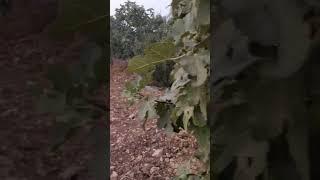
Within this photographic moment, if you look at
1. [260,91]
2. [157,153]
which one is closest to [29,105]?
[260,91]

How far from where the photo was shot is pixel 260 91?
535 millimetres

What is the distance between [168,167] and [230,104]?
3.61 meters

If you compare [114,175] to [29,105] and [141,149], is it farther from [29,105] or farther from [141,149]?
[29,105]

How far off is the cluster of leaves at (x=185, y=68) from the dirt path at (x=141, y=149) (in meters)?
2.11

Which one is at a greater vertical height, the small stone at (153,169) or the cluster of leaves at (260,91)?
the cluster of leaves at (260,91)

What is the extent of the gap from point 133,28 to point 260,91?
5.06m

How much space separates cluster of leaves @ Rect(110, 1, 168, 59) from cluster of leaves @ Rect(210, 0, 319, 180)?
4517mm

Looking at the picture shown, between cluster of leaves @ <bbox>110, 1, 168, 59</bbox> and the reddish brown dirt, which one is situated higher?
cluster of leaves @ <bbox>110, 1, 168, 59</bbox>

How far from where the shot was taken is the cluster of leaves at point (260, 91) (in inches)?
20.2

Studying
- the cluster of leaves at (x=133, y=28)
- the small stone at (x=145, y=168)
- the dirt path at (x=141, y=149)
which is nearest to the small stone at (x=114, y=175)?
the dirt path at (x=141, y=149)

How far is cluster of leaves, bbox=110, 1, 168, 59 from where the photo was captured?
17.0 feet

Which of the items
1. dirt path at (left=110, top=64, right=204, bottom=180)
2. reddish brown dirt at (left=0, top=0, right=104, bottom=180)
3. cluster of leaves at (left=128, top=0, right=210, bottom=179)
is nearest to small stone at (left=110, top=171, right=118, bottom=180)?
dirt path at (left=110, top=64, right=204, bottom=180)

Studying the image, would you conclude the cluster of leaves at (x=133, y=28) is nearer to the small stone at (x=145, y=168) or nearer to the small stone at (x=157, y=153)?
the small stone at (x=157, y=153)

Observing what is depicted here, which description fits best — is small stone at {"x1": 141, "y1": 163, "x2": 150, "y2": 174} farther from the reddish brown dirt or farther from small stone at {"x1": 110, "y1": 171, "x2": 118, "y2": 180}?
the reddish brown dirt
